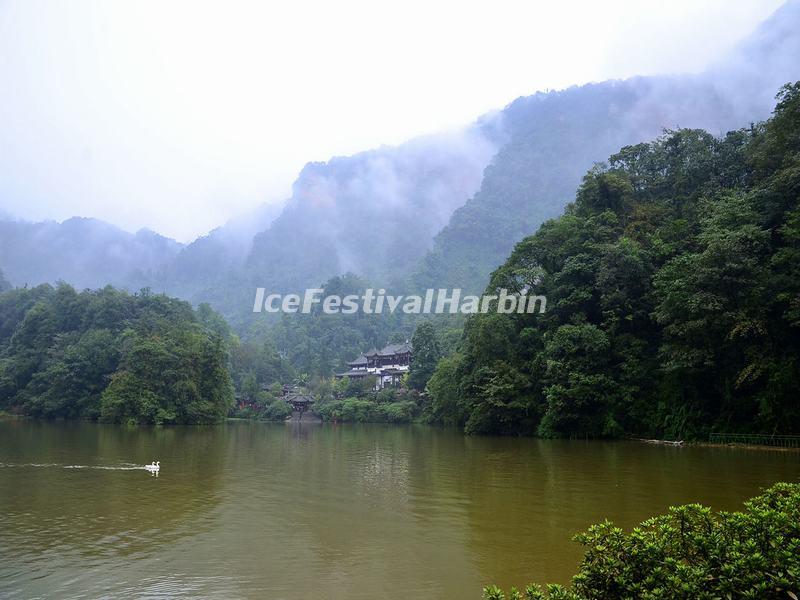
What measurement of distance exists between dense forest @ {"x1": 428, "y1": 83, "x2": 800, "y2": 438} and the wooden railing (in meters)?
0.58

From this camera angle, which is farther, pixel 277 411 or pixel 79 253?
pixel 79 253

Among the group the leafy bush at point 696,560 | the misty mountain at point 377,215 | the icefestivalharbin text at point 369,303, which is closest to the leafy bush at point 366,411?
the icefestivalharbin text at point 369,303

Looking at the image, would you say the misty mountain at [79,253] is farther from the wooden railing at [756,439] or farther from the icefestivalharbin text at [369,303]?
the wooden railing at [756,439]

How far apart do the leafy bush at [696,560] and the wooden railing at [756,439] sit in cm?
1874

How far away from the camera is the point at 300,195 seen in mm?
164250

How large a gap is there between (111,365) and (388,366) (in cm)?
2753

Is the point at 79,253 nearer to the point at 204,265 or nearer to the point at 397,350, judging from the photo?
the point at 204,265

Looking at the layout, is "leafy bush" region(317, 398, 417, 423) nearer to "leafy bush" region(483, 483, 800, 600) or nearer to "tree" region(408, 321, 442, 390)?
"tree" region(408, 321, 442, 390)

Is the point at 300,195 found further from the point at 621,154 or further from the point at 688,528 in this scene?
the point at 688,528

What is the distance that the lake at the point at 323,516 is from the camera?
19.5 feet

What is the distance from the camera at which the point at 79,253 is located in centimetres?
14988

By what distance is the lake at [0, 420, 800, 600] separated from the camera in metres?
5.95

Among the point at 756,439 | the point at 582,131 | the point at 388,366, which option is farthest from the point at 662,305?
the point at 582,131

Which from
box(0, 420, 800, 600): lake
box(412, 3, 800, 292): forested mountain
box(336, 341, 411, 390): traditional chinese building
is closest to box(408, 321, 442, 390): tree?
box(336, 341, 411, 390): traditional chinese building
